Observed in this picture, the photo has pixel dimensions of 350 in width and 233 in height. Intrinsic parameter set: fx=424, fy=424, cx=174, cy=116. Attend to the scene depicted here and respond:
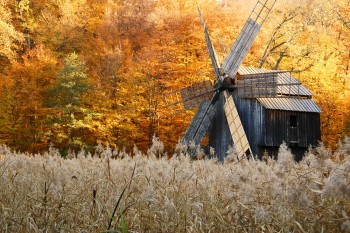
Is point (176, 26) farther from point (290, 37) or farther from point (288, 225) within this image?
point (288, 225)

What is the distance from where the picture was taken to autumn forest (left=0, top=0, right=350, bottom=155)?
2659cm

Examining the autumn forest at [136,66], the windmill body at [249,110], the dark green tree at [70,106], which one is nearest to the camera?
the windmill body at [249,110]

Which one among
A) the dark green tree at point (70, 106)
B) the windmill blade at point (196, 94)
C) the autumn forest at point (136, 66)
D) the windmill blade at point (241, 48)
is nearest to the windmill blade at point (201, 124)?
the windmill blade at point (196, 94)

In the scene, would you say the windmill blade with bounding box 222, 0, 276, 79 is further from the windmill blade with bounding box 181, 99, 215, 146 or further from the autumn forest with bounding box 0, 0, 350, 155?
the autumn forest with bounding box 0, 0, 350, 155

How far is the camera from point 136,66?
28453 millimetres

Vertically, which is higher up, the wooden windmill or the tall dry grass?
the wooden windmill

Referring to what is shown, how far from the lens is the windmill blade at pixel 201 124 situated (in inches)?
774

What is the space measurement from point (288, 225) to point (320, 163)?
102cm

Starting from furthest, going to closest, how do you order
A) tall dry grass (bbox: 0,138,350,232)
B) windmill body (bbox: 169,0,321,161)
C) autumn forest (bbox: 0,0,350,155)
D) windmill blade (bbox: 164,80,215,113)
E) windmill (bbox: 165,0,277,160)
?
autumn forest (bbox: 0,0,350,155)
windmill blade (bbox: 164,80,215,113)
windmill (bbox: 165,0,277,160)
windmill body (bbox: 169,0,321,161)
tall dry grass (bbox: 0,138,350,232)

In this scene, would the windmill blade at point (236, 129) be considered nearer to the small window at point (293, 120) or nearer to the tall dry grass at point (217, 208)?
the small window at point (293, 120)

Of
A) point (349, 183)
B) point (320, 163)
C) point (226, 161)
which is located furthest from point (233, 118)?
point (349, 183)

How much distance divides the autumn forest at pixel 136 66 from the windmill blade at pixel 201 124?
6.43 meters

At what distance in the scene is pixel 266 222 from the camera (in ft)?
9.91

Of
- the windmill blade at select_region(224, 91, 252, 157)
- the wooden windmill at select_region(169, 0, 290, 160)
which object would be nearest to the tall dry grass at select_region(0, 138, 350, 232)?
the windmill blade at select_region(224, 91, 252, 157)
